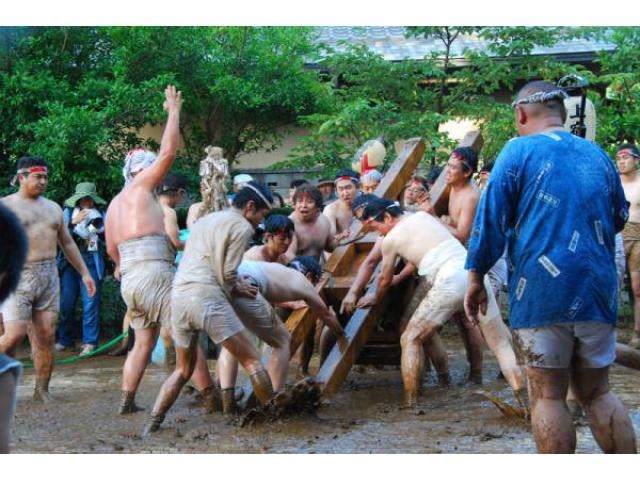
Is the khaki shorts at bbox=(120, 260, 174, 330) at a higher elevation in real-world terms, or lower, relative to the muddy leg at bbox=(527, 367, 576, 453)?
lower

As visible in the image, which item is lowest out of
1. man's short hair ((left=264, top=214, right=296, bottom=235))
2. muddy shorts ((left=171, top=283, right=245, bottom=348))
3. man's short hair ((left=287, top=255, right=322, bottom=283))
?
man's short hair ((left=287, top=255, right=322, bottom=283))

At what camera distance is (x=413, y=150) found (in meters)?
8.91

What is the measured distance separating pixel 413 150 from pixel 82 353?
14.7 ft

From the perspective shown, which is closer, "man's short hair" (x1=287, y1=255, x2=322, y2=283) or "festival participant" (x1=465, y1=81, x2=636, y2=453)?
"festival participant" (x1=465, y1=81, x2=636, y2=453)

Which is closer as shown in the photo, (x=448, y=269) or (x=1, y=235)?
(x=1, y=235)

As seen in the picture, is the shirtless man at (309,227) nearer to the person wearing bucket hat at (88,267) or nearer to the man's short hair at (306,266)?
the man's short hair at (306,266)

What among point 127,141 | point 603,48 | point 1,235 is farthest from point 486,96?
point 1,235

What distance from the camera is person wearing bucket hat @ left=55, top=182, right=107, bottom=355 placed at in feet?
34.2

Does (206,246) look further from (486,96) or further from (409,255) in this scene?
(486,96)

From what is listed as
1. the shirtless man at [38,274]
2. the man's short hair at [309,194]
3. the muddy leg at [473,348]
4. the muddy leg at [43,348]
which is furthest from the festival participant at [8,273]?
the man's short hair at [309,194]

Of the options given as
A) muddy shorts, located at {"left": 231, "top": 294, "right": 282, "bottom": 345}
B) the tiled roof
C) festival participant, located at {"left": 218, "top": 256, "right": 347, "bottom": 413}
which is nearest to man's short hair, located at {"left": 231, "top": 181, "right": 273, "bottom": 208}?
festival participant, located at {"left": 218, "top": 256, "right": 347, "bottom": 413}

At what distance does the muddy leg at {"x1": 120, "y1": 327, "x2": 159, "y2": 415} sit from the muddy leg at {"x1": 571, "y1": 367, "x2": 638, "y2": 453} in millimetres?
3514

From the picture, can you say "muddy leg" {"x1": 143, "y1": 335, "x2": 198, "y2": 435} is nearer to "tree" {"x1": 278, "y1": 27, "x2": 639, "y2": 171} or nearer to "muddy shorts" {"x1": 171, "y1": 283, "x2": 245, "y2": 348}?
"muddy shorts" {"x1": 171, "y1": 283, "x2": 245, "y2": 348}

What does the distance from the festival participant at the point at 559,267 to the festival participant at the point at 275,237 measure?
276cm
